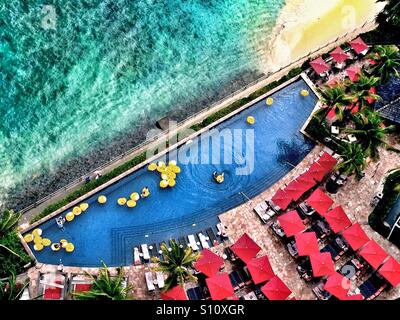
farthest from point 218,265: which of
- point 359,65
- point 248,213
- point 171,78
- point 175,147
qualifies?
point 359,65

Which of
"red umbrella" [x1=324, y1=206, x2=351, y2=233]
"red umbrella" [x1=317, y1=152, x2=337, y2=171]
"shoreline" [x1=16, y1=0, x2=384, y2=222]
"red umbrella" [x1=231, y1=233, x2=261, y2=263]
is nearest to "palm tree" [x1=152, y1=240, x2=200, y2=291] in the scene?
"red umbrella" [x1=231, y1=233, x2=261, y2=263]

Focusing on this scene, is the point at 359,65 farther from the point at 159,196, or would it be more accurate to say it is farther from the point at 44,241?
the point at 44,241

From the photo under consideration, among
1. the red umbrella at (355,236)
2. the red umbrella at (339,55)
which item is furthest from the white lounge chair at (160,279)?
the red umbrella at (339,55)

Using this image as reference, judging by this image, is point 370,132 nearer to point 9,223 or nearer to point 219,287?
point 219,287

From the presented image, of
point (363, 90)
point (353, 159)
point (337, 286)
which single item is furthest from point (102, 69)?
point (337, 286)

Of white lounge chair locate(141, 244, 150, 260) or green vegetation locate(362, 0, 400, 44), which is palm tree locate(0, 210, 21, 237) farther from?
green vegetation locate(362, 0, 400, 44)

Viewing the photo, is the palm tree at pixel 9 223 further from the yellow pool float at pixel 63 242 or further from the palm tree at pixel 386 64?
the palm tree at pixel 386 64
